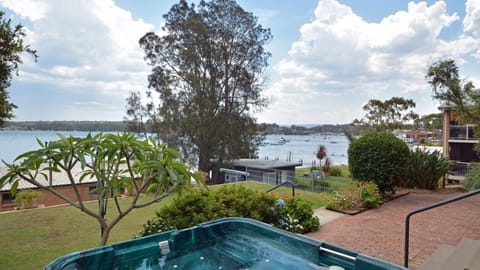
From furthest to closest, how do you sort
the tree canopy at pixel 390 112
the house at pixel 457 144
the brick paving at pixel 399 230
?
1. the tree canopy at pixel 390 112
2. the house at pixel 457 144
3. the brick paving at pixel 399 230

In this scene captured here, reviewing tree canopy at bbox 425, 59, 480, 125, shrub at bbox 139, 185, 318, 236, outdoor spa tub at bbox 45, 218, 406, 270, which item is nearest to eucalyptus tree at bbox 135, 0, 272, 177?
tree canopy at bbox 425, 59, 480, 125

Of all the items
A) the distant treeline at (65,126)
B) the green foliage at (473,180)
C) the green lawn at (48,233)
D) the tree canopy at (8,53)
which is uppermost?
the tree canopy at (8,53)

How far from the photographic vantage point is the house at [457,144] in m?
15.9

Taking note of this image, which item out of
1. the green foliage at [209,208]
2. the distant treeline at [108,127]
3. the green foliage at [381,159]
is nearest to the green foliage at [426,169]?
the green foliage at [381,159]

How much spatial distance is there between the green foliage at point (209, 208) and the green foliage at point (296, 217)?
200 millimetres

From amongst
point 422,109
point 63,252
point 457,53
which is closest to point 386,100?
point 422,109

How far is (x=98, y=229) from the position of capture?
578 centimetres

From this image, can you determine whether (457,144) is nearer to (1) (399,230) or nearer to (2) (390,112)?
(2) (390,112)

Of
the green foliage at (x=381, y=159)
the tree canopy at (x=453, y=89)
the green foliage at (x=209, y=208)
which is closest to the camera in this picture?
the green foliage at (x=209, y=208)

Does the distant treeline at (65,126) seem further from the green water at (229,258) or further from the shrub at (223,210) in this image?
the green water at (229,258)

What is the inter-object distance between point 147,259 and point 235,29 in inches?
664

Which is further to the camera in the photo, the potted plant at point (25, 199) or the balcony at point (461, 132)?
the balcony at point (461, 132)

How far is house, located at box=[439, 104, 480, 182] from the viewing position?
Result: 15.9m

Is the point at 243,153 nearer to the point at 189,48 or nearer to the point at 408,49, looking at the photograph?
the point at 189,48
